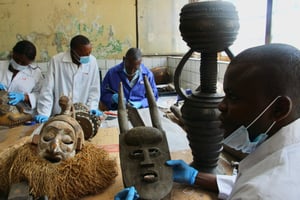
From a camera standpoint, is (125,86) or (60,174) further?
(125,86)

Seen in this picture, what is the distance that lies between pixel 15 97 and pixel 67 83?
449mm

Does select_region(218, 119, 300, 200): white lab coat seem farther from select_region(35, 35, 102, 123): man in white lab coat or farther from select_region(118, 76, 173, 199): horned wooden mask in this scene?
select_region(35, 35, 102, 123): man in white lab coat

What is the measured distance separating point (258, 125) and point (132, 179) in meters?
0.52

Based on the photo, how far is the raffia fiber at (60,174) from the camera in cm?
104

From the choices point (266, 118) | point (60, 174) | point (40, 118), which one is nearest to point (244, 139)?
point (266, 118)

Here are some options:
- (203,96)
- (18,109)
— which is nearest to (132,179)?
(203,96)

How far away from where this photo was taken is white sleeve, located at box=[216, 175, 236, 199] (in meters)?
1.07

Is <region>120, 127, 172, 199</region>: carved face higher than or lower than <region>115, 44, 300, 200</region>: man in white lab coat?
lower

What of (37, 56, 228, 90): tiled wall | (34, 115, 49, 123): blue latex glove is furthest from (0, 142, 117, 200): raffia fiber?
(37, 56, 228, 90): tiled wall

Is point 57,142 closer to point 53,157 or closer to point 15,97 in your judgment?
point 53,157

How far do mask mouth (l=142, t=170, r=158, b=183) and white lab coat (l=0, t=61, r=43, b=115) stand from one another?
61.7 inches

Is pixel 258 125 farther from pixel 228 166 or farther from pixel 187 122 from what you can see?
pixel 228 166

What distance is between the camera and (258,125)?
28.5 inches

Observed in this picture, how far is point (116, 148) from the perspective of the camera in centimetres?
161
